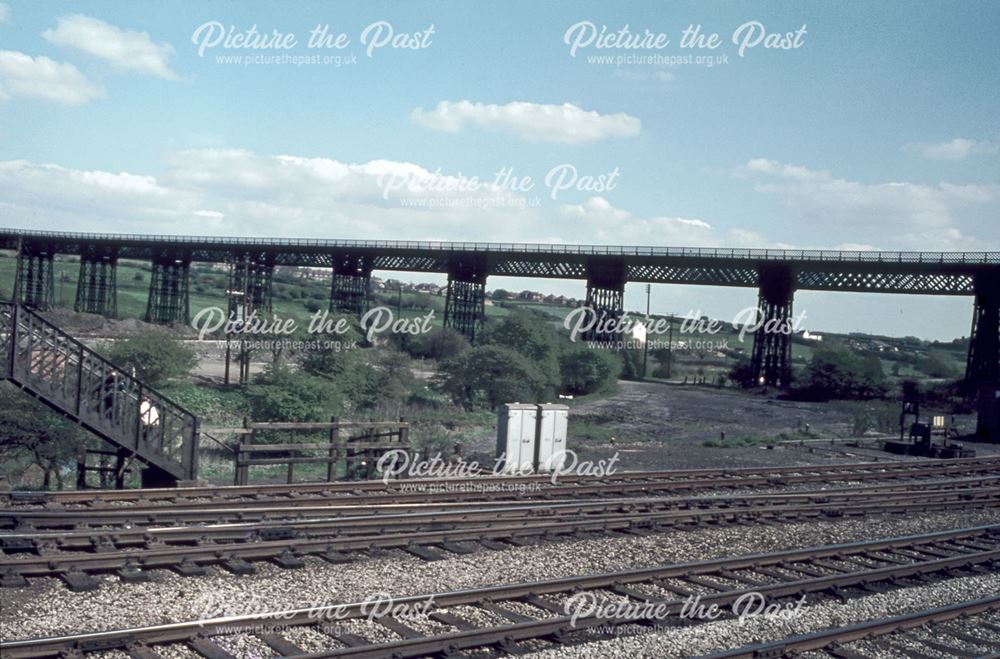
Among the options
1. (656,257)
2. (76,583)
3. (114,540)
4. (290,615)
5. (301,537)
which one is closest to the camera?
(290,615)

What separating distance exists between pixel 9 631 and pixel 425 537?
5.13 m

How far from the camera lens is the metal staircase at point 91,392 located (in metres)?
13.6

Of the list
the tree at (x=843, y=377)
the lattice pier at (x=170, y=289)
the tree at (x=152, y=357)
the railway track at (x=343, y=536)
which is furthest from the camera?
the lattice pier at (x=170, y=289)

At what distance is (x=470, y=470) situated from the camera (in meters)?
18.8

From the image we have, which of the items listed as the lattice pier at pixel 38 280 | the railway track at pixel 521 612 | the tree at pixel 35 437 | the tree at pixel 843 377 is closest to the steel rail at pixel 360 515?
the railway track at pixel 521 612

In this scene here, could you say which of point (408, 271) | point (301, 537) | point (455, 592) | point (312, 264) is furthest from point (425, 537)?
point (312, 264)

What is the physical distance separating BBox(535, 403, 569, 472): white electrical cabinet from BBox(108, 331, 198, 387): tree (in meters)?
19.4

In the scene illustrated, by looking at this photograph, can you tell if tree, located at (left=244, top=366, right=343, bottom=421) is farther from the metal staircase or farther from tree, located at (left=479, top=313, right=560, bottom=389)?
tree, located at (left=479, top=313, right=560, bottom=389)

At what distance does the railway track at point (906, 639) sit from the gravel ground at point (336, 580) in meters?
2.97

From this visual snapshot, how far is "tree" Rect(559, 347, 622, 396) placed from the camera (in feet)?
157

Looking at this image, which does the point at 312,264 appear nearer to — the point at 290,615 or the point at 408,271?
the point at 408,271

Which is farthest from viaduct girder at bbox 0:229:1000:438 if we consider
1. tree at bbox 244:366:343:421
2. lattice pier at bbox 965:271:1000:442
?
tree at bbox 244:366:343:421

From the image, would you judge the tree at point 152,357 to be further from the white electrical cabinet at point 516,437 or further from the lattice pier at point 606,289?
the lattice pier at point 606,289

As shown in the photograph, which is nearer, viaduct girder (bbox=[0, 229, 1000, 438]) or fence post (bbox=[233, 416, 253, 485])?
fence post (bbox=[233, 416, 253, 485])
